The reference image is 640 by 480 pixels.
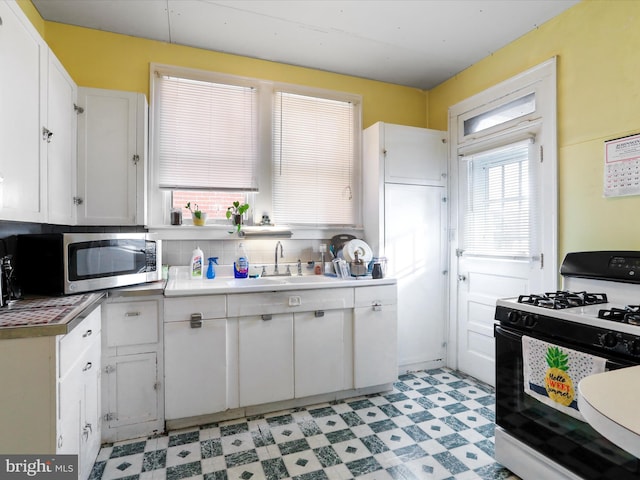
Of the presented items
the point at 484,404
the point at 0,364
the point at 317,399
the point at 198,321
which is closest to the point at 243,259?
the point at 198,321

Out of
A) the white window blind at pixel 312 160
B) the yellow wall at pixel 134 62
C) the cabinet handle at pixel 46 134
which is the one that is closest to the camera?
the cabinet handle at pixel 46 134

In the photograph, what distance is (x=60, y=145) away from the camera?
205 centimetres

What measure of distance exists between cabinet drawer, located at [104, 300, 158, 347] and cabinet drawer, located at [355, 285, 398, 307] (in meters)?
1.37

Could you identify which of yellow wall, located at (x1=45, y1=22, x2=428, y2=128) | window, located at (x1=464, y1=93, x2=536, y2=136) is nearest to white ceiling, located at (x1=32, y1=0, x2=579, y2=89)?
yellow wall, located at (x1=45, y1=22, x2=428, y2=128)

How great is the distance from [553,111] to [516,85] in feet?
1.37

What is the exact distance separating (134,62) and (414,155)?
2353mm

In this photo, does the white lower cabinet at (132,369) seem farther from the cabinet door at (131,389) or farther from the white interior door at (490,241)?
the white interior door at (490,241)

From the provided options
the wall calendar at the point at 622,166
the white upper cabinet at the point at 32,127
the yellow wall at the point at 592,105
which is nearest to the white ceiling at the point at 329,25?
the yellow wall at the point at 592,105

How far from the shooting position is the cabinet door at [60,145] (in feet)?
6.28

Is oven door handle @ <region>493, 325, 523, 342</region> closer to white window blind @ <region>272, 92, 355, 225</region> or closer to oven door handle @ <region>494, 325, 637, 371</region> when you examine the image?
oven door handle @ <region>494, 325, 637, 371</region>

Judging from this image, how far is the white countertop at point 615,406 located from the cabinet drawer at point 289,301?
179 cm

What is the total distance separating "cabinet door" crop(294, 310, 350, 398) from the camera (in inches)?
98.2

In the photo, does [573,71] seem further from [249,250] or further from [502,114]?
[249,250]

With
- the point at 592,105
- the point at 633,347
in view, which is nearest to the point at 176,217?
the point at 633,347
